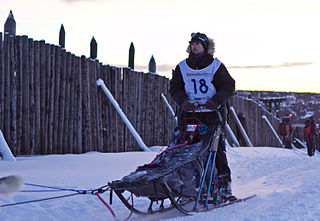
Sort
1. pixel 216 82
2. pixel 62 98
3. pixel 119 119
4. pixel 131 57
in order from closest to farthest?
1. pixel 216 82
2. pixel 62 98
3. pixel 119 119
4. pixel 131 57

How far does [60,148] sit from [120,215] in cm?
364

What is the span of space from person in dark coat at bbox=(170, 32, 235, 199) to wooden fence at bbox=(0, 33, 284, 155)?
10.1 feet

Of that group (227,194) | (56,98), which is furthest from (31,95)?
(227,194)

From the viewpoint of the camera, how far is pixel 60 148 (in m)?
7.19

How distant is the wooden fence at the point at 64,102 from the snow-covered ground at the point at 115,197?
619mm

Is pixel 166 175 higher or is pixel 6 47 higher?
pixel 6 47

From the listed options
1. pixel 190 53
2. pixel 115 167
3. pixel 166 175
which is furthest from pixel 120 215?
pixel 115 167

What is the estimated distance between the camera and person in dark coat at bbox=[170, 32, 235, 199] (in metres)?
4.24

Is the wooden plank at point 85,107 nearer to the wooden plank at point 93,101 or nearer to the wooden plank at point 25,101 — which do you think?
the wooden plank at point 93,101

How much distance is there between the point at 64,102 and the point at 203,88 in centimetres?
361

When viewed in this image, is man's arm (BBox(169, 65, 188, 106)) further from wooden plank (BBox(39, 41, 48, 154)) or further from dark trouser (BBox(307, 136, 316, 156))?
dark trouser (BBox(307, 136, 316, 156))

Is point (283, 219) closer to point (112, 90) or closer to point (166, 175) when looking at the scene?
point (166, 175)

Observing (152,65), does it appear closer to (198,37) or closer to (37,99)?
(37,99)

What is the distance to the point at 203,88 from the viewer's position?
4305 millimetres
